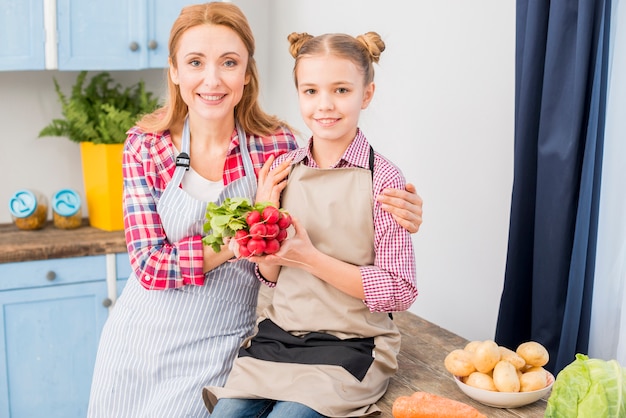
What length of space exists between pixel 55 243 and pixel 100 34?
839 mm

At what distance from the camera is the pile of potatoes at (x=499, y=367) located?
6.00ft

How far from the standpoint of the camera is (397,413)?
1.74 meters

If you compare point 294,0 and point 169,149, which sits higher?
point 294,0

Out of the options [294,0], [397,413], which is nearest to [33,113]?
[294,0]

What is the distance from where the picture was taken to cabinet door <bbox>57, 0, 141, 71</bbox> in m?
3.21

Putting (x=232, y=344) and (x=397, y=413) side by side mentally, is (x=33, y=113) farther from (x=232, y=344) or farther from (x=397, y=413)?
(x=397, y=413)

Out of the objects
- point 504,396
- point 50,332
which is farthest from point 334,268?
point 50,332

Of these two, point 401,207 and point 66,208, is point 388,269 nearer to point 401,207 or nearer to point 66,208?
point 401,207

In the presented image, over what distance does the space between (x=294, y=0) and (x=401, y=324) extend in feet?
5.81

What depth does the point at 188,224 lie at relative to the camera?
2.11 metres

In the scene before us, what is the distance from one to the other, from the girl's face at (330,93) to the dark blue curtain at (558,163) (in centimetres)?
62

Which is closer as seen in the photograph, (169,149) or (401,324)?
(169,149)

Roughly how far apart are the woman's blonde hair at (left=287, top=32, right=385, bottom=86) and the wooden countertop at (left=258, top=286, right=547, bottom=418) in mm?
726

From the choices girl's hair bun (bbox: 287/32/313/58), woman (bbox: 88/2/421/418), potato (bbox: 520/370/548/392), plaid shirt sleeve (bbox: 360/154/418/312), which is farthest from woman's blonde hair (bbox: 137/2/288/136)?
potato (bbox: 520/370/548/392)
